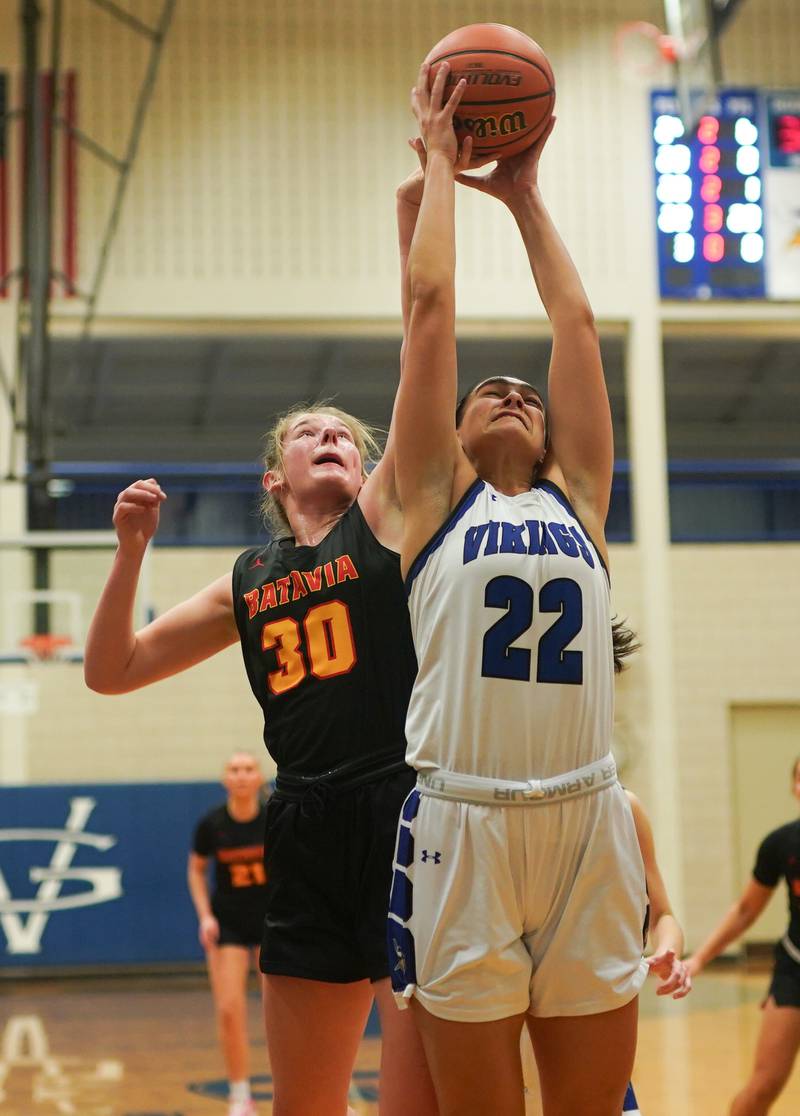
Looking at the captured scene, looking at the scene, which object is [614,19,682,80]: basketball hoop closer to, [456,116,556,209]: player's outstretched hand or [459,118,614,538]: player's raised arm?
[456,116,556,209]: player's outstretched hand

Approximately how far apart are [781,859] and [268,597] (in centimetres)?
363

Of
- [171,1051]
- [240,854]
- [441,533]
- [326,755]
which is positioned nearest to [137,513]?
[326,755]

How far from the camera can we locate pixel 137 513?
3.12 m

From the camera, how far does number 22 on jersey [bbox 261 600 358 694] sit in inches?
123

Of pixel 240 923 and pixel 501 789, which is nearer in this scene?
pixel 501 789

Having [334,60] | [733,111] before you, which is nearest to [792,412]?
[733,111]

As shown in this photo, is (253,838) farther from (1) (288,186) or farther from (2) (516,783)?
(1) (288,186)

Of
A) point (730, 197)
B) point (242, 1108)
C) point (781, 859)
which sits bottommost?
point (242, 1108)

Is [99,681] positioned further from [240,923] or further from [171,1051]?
[171,1051]

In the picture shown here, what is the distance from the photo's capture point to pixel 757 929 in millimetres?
12859

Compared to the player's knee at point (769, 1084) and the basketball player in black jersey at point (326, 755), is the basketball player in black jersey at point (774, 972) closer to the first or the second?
the player's knee at point (769, 1084)

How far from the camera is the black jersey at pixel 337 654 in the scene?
3.10 metres

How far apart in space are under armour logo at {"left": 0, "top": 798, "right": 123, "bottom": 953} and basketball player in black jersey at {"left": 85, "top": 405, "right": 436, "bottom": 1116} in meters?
9.13

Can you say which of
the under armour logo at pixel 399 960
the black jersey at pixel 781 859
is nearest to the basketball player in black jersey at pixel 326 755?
the under armour logo at pixel 399 960
